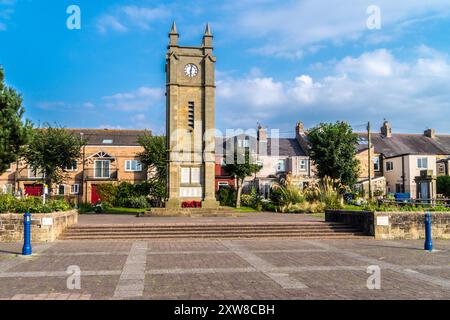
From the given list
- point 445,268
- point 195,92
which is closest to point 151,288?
point 445,268

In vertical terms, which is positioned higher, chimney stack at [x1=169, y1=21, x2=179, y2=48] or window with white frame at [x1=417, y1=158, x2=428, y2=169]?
chimney stack at [x1=169, y1=21, x2=179, y2=48]

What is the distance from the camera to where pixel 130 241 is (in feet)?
52.5

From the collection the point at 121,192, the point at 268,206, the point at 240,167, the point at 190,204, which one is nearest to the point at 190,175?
the point at 190,204

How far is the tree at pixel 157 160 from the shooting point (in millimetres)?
43875

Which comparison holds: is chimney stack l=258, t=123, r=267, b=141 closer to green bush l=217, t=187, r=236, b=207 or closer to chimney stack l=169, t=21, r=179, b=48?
green bush l=217, t=187, r=236, b=207

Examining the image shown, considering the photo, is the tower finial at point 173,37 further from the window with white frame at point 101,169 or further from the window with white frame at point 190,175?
the window with white frame at point 101,169

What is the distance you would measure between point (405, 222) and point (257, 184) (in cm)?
3677

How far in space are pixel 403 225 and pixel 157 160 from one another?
3004 centimetres

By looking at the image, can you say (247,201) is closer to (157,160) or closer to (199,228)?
(157,160)

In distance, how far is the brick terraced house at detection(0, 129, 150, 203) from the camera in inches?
1964

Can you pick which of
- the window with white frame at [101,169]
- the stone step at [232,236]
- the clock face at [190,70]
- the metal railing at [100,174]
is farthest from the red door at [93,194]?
the stone step at [232,236]

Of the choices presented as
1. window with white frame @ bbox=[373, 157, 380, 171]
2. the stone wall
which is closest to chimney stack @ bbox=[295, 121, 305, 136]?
window with white frame @ bbox=[373, 157, 380, 171]

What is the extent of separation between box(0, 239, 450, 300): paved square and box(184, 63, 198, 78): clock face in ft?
59.4

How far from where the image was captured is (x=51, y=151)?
123 ft
